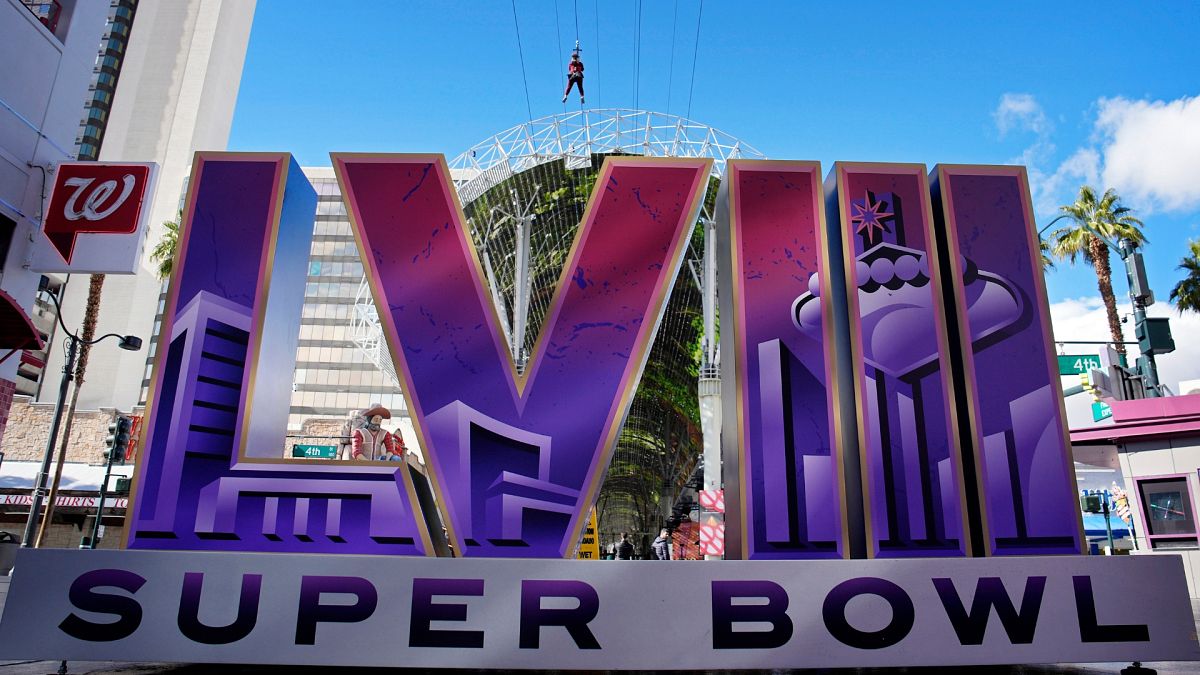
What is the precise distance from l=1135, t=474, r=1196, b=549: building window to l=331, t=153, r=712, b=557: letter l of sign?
19.2 m

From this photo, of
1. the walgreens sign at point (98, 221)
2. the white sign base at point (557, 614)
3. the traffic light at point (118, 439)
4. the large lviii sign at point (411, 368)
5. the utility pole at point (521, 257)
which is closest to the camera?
the white sign base at point (557, 614)

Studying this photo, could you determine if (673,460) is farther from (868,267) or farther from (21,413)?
(868,267)

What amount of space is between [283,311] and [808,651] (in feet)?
22.2

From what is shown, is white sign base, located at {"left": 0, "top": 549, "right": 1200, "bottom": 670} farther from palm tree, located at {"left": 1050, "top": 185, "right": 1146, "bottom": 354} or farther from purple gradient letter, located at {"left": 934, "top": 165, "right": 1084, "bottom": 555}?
palm tree, located at {"left": 1050, "top": 185, "right": 1146, "bottom": 354}

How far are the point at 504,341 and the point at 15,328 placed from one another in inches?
266

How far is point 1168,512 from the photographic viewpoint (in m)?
20.6

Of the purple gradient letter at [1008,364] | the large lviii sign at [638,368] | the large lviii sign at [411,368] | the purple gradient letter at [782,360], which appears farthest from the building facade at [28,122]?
the purple gradient letter at [1008,364]

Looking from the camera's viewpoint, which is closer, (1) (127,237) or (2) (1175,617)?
(2) (1175,617)

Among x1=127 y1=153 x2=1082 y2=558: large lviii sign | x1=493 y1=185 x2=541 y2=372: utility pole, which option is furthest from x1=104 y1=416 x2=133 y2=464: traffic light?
x1=127 y1=153 x2=1082 y2=558: large lviii sign

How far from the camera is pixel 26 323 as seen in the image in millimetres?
10102

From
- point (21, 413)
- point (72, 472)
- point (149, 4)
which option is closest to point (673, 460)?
point (72, 472)

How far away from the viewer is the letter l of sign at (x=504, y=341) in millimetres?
8062

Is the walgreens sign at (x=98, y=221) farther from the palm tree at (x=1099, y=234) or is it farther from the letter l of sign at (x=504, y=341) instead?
the palm tree at (x=1099, y=234)

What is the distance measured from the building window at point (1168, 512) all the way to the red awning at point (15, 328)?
24818mm
